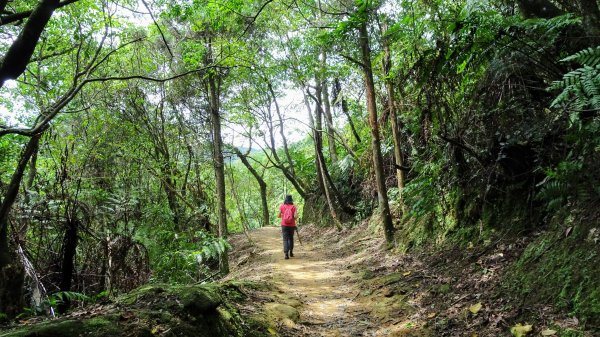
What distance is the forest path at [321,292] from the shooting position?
5.13 metres

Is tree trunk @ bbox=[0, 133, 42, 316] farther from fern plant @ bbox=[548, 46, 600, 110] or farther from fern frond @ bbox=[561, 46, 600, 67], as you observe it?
fern frond @ bbox=[561, 46, 600, 67]

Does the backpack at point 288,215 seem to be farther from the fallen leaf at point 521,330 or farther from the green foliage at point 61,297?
the fallen leaf at point 521,330

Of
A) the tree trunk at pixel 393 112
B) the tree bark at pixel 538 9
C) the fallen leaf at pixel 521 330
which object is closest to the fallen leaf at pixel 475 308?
the fallen leaf at pixel 521 330

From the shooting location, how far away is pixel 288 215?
11.4 meters

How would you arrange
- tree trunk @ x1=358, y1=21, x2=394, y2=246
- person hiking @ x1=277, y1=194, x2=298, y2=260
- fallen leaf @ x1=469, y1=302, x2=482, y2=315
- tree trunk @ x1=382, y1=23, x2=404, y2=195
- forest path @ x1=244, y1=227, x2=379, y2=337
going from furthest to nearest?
person hiking @ x1=277, y1=194, x2=298, y2=260, tree trunk @ x1=382, y1=23, x2=404, y2=195, tree trunk @ x1=358, y1=21, x2=394, y2=246, forest path @ x1=244, y1=227, x2=379, y2=337, fallen leaf @ x1=469, y1=302, x2=482, y2=315

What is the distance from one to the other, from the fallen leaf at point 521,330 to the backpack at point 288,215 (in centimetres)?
804

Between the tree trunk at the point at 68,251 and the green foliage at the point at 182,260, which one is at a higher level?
the tree trunk at the point at 68,251

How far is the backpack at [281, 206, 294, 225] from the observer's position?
11.3 m

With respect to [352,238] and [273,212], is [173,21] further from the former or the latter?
[273,212]

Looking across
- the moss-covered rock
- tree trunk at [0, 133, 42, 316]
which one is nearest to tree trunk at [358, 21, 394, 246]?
the moss-covered rock

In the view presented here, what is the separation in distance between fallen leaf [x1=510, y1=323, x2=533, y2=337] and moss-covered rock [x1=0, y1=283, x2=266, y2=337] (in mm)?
2647

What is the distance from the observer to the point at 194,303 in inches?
145

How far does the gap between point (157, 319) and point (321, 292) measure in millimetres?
4303

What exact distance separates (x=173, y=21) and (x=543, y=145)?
1429 cm
